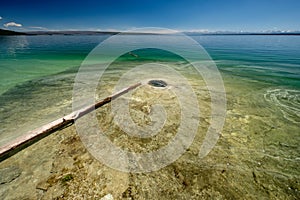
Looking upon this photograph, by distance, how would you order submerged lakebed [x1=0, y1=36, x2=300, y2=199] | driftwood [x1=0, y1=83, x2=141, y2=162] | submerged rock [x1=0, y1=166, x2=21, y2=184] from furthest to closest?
1. driftwood [x1=0, y1=83, x2=141, y2=162]
2. submerged rock [x1=0, y1=166, x2=21, y2=184]
3. submerged lakebed [x1=0, y1=36, x2=300, y2=199]

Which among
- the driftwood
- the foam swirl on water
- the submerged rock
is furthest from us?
the foam swirl on water

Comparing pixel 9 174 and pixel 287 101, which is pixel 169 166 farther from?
pixel 287 101

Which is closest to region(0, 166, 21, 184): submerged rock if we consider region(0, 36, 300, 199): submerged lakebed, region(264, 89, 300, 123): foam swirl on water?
region(0, 36, 300, 199): submerged lakebed

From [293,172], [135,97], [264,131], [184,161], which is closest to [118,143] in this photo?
[184,161]

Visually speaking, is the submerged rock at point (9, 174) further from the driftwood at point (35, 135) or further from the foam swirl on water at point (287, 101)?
the foam swirl on water at point (287, 101)

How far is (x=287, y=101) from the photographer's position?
7.25 meters

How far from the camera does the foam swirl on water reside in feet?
19.2

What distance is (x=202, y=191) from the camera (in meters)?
2.84

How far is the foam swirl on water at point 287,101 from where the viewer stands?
5860 mm

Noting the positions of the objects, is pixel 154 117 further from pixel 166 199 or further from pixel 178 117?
pixel 166 199

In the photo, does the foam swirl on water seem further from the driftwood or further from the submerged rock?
the submerged rock

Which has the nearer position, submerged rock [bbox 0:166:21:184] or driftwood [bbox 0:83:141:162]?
submerged rock [bbox 0:166:21:184]

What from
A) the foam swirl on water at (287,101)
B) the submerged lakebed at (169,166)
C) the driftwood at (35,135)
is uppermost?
the driftwood at (35,135)

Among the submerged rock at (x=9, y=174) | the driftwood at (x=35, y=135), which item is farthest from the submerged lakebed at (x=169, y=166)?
the driftwood at (x=35, y=135)
